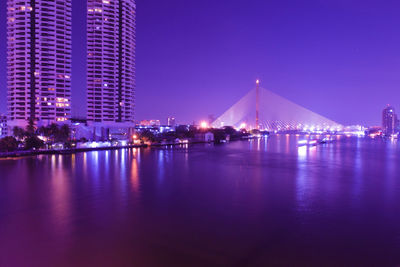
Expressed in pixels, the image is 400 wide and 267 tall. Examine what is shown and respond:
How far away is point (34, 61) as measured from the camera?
15.2 meters

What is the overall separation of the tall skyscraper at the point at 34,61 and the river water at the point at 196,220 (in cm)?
868

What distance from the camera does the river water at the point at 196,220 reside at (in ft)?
9.87

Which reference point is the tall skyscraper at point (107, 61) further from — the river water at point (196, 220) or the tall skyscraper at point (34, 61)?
the river water at point (196, 220)

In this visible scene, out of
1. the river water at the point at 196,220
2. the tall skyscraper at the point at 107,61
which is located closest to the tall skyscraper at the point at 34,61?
the tall skyscraper at the point at 107,61

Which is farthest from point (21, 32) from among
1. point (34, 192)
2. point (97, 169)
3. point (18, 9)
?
point (34, 192)

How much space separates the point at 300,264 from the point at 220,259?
2.32 feet

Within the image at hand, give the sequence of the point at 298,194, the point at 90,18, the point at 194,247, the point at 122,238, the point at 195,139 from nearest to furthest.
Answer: the point at 194,247 < the point at 122,238 < the point at 298,194 < the point at 90,18 < the point at 195,139

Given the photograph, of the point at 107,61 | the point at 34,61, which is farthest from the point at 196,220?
the point at 107,61

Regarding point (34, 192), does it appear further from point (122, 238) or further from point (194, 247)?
point (194, 247)

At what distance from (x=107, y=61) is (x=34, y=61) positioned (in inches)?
152

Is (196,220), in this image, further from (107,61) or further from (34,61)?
(107,61)

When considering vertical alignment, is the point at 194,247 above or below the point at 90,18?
below

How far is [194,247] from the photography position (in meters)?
3.20

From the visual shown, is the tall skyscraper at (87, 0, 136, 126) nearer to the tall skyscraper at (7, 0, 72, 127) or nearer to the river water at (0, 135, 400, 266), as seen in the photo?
the tall skyscraper at (7, 0, 72, 127)
